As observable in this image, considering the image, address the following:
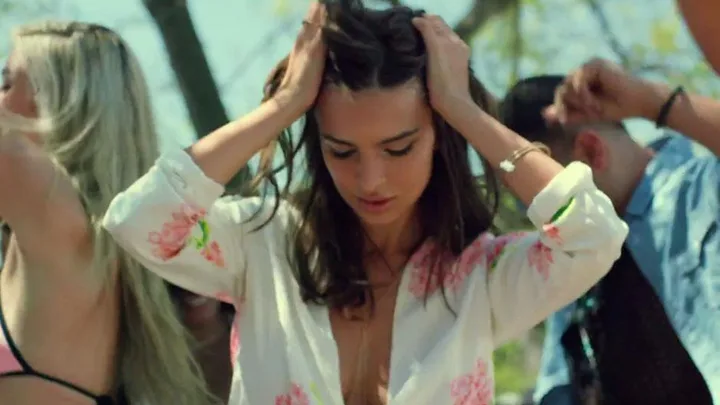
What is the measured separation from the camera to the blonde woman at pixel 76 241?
1242 mm

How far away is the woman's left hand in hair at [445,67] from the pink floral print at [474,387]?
292mm

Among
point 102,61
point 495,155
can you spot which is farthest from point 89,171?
point 495,155

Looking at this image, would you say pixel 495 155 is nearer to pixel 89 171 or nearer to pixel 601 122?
pixel 601 122

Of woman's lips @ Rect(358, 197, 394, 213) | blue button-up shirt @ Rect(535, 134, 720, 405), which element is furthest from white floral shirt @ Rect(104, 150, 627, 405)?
blue button-up shirt @ Rect(535, 134, 720, 405)

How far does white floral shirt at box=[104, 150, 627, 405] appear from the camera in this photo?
113 cm

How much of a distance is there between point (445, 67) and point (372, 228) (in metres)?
0.22

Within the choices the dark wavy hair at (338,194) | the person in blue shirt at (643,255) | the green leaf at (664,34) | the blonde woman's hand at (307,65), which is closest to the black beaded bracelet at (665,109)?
the person in blue shirt at (643,255)

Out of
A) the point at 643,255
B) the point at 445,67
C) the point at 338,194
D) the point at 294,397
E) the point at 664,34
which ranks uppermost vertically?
the point at 445,67

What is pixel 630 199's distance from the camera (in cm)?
146

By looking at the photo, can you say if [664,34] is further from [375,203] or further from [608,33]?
[375,203]

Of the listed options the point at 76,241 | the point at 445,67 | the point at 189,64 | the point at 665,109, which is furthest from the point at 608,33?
the point at 76,241

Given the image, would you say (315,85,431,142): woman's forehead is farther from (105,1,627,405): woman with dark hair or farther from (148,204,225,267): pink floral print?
(148,204,225,267): pink floral print

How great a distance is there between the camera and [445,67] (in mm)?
1220

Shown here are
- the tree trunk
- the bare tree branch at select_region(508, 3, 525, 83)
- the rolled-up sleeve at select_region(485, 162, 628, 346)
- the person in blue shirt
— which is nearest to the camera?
the rolled-up sleeve at select_region(485, 162, 628, 346)
